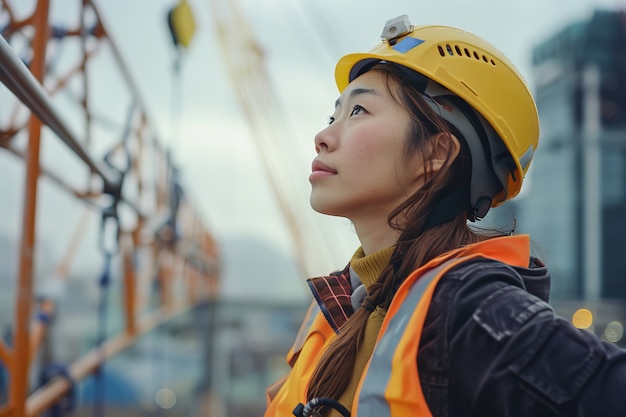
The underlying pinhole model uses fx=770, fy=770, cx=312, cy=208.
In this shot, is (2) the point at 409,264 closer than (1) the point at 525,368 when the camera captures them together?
No

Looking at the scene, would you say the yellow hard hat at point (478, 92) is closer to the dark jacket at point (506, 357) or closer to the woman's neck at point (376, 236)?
the woman's neck at point (376, 236)

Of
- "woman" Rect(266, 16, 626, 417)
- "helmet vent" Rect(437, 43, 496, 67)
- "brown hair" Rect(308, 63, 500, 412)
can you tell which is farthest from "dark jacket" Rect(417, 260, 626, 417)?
"helmet vent" Rect(437, 43, 496, 67)

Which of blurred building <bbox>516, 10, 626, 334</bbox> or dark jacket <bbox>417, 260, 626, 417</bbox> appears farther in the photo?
blurred building <bbox>516, 10, 626, 334</bbox>

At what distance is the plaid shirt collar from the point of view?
4.29ft

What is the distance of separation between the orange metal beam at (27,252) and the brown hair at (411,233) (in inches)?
55.3

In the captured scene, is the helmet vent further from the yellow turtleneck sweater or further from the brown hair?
the yellow turtleneck sweater

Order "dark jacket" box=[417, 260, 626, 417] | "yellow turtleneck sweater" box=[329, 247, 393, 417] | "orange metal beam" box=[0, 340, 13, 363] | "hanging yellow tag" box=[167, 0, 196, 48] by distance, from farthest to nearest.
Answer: "hanging yellow tag" box=[167, 0, 196, 48] < "orange metal beam" box=[0, 340, 13, 363] < "yellow turtleneck sweater" box=[329, 247, 393, 417] < "dark jacket" box=[417, 260, 626, 417]

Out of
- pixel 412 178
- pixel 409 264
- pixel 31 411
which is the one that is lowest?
pixel 31 411

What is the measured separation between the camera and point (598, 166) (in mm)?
20453

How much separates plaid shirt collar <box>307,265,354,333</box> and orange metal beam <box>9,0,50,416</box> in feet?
4.28

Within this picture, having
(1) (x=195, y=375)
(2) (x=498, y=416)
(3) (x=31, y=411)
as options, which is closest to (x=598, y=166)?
(1) (x=195, y=375)

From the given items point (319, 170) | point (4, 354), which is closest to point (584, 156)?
point (4, 354)

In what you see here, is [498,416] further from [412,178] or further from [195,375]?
[195,375]

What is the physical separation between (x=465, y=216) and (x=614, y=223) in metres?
20.1
